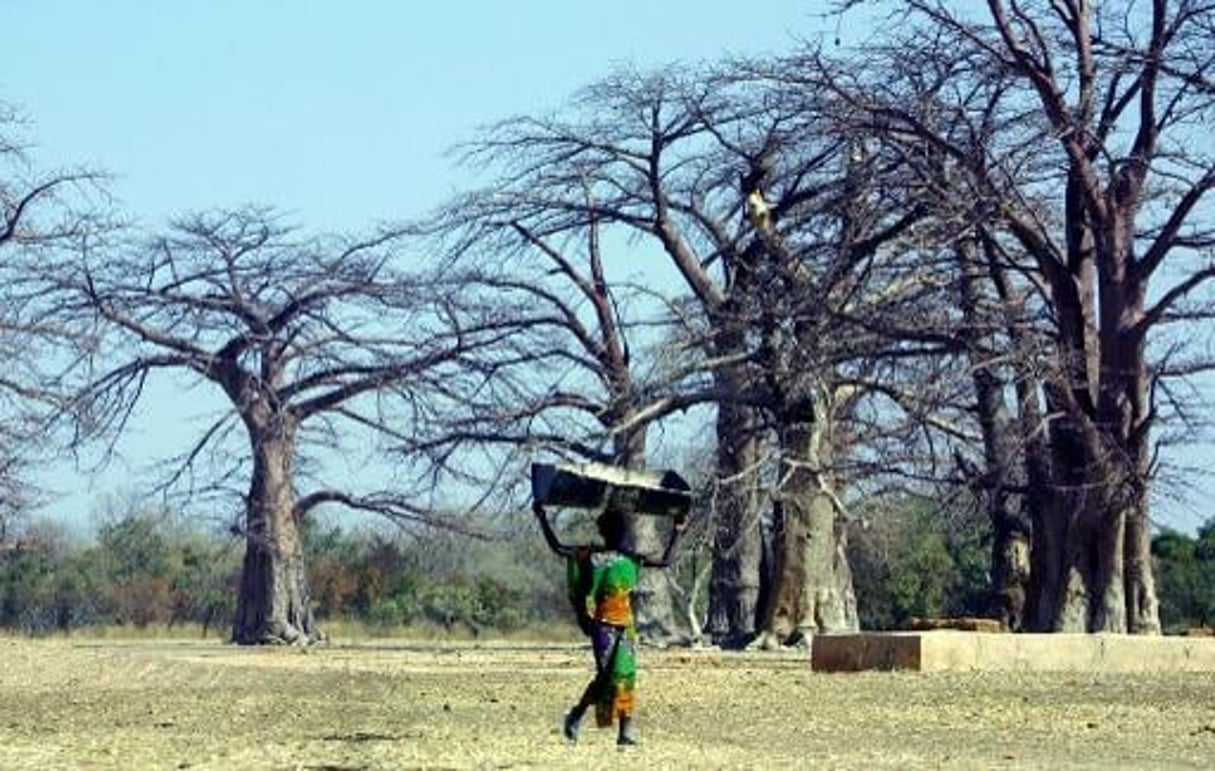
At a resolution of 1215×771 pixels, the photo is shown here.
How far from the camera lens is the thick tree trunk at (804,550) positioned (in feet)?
126

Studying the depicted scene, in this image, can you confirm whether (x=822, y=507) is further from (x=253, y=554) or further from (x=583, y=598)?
(x=583, y=598)

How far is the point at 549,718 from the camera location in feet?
67.4

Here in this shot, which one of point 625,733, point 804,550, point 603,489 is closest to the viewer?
point 603,489

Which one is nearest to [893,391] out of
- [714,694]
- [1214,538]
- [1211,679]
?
[1211,679]

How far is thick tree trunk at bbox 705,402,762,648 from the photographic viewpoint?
3906cm

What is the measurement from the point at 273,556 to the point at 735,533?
35.3ft

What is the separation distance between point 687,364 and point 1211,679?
45.7ft

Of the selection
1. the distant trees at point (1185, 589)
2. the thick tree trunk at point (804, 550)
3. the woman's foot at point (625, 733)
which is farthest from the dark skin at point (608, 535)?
the distant trees at point (1185, 589)

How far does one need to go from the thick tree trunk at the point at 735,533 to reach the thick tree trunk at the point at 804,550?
59cm

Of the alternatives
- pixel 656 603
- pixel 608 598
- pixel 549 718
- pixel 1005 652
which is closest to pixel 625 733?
pixel 608 598

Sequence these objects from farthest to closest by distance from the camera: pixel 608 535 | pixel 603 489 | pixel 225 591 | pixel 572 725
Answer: pixel 225 591
pixel 572 725
pixel 608 535
pixel 603 489

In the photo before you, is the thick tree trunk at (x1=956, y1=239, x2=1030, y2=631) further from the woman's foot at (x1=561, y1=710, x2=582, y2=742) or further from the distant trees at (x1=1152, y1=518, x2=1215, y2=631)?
the distant trees at (x1=1152, y1=518, x2=1215, y2=631)

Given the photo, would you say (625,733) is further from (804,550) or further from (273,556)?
(273,556)

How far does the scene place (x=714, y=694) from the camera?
79.8 ft
